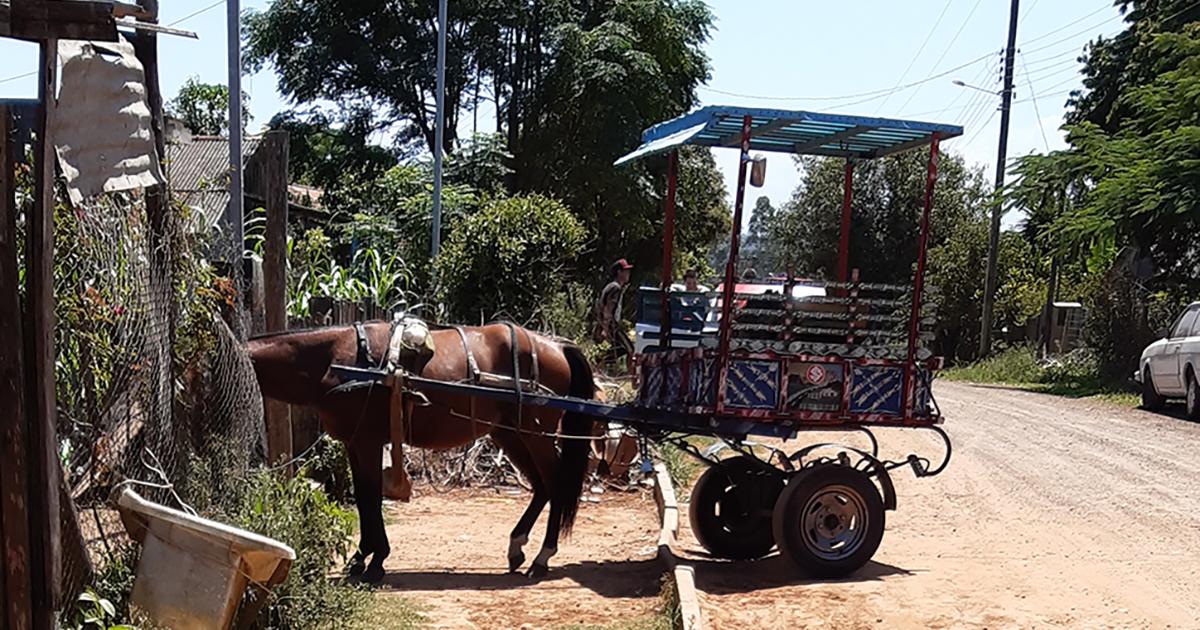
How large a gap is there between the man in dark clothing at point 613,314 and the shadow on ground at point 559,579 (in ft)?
22.9

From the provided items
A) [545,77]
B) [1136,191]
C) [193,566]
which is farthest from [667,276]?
[545,77]

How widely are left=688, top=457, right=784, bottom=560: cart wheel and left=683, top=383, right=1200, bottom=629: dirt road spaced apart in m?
0.16

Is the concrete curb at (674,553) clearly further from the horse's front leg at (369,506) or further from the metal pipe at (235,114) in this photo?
the metal pipe at (235,114)

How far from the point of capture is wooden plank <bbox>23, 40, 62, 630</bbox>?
15.6 feet

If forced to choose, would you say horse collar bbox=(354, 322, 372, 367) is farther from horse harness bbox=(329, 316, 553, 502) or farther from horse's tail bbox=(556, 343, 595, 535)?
horse's tail bbox=(556, 343, 595, 535)

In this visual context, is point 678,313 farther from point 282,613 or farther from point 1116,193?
point 1116,193

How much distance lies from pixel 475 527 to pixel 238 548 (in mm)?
5566

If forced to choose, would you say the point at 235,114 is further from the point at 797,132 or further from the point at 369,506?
the point at 797,132

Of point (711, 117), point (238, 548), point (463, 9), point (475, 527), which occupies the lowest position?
point (475, 527)

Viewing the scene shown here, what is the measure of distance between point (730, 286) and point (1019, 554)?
3.05m

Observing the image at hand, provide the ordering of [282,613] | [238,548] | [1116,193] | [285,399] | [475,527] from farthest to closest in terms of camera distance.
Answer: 1. [1116,193]
2. [475,527]
3. [285,399]
4. [282,613]
5. [238,548]

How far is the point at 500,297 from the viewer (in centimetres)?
1786

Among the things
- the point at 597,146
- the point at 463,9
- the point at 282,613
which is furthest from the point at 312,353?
the point at 463,9

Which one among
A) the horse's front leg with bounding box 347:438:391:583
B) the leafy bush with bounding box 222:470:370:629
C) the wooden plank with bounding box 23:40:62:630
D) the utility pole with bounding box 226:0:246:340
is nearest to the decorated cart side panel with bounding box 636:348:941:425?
the horse's front leg with bounding box 347:438:391:583
